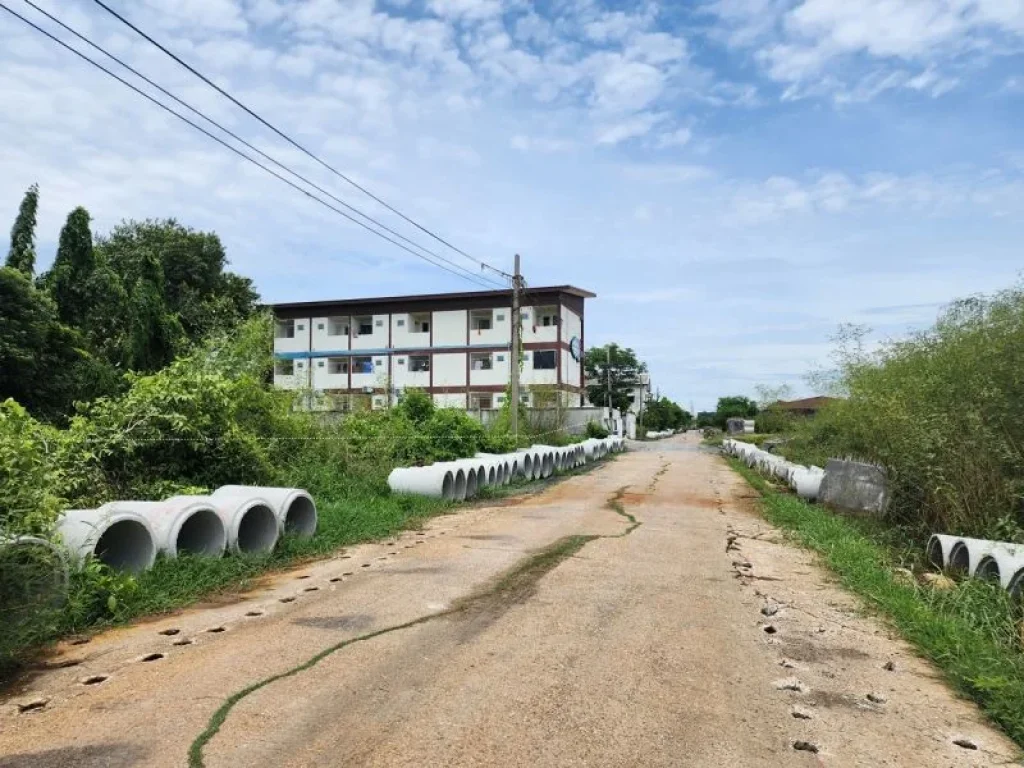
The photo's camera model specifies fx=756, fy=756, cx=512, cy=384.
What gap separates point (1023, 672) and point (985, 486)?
5050 mm

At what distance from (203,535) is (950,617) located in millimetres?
6322

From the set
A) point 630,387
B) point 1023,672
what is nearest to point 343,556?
point 1023,672

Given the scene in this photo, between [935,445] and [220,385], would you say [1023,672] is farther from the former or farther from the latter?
[220,385]

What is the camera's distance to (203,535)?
7.00 meters

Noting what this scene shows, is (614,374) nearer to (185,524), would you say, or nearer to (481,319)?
(481,319)

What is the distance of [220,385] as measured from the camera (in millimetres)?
9070

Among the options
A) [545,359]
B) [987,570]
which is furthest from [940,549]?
[545,359]

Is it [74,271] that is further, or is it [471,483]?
[74,271]

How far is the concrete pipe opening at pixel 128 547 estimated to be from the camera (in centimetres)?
602

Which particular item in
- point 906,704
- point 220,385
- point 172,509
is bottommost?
point 906,704

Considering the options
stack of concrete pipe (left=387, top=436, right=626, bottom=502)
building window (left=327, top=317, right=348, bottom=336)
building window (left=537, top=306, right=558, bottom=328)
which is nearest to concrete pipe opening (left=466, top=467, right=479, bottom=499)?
stack of concrete pipe (left=387, top=436, right=626, bottom=502)

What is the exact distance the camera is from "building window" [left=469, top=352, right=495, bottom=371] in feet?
141

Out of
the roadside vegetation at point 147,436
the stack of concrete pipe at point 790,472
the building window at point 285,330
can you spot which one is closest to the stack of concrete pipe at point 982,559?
the stack of concrete pipe at point 790,472

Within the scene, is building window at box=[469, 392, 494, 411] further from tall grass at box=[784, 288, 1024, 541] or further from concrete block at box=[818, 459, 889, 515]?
tall grass at box=[784, 288, 1024, 541]
